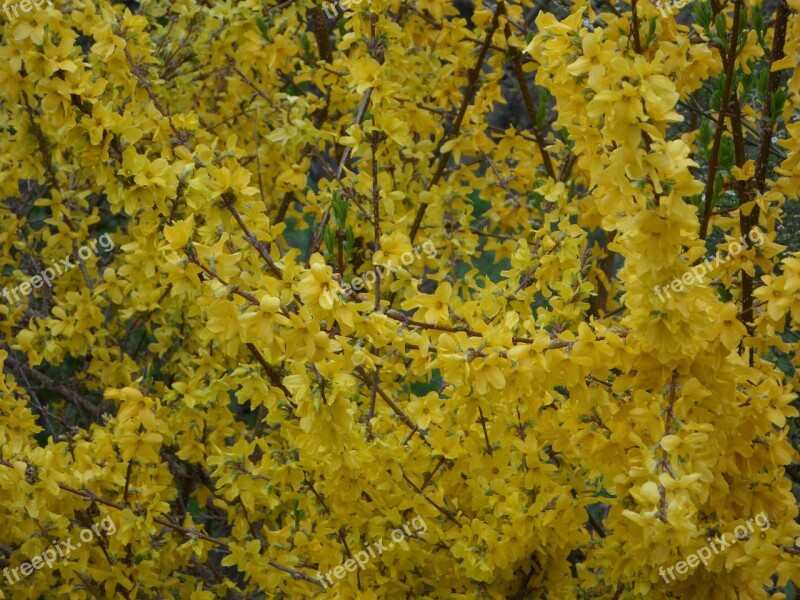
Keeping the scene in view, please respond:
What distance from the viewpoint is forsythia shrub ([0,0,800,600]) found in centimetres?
186

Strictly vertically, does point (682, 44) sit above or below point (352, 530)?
above

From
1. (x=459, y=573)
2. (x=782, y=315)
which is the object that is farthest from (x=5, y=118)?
(x=782, y=315)

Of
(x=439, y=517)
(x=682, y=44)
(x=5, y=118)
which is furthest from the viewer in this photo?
(x=5, y=118)

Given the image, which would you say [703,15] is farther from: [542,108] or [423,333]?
[423,333]

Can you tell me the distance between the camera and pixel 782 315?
6.23ft

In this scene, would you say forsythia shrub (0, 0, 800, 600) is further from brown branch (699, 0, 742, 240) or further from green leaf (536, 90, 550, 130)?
green leaf (536, 90, 550, 130)

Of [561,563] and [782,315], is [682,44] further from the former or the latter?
[561,563]

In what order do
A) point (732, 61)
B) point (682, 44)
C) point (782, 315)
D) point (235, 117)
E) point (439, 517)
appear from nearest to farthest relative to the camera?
point (782, 315), point (732, 61), point (439, 517), point (682, 44), point (235, 117)

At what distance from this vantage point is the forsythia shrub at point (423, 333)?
186 centimetres

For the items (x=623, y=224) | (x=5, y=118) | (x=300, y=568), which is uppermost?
(x=5, y=118)

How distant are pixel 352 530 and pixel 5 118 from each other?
1.99m

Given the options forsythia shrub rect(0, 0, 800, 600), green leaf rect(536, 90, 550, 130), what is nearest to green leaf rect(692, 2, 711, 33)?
forsythia shrub rect(0, 0, 800, 600)

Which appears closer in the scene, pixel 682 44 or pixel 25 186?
pixel 682 44

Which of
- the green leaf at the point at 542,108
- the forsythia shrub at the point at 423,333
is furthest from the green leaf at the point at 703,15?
the green leaf at the point at 542,108
